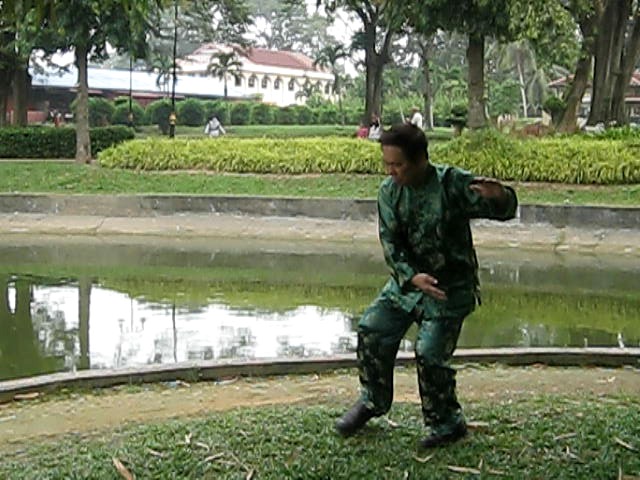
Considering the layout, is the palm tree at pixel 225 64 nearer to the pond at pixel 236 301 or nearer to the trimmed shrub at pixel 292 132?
the trimmed shrub at pixel 292 132

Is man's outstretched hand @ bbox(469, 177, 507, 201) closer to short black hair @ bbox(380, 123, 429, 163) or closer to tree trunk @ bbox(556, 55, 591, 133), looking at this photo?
short black hair @ bbox(380, 123, 429, 163)

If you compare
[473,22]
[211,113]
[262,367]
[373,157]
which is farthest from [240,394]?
[211,113]

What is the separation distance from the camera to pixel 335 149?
1878 cm

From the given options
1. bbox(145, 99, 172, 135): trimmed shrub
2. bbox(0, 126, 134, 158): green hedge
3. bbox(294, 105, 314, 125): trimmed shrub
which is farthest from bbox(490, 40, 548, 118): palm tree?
bbox(0, 126, 134, 158): green hedge

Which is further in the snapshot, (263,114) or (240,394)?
(263,114)

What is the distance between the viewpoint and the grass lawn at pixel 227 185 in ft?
54.2

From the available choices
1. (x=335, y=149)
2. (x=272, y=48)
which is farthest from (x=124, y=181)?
(x=272, y=48)

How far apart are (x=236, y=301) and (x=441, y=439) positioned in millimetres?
6367

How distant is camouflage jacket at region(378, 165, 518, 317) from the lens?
13.1ft

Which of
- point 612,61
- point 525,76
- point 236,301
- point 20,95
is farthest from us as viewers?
point 525,76

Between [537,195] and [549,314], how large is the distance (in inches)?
281

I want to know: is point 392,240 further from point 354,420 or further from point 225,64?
point 225,64

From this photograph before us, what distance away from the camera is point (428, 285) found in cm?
391

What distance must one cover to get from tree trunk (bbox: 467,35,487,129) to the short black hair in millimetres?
16027
